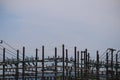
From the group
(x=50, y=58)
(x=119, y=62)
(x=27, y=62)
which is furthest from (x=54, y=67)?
(x=119, y=62)

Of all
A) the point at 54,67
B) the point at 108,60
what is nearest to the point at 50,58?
the point at 54,67

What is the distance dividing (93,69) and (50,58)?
31.6ft

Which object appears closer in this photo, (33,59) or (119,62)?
(33,59)

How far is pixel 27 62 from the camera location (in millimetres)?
32219

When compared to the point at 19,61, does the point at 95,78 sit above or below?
below

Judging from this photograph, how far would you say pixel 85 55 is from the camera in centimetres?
3309

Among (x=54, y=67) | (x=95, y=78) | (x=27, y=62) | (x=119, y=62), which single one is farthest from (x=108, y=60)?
(x=27, y=62)

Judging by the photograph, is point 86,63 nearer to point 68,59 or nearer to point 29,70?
point 68,59

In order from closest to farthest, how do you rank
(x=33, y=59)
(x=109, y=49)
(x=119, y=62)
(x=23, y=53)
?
(x=23, y=53) < (x=33, y=59) < (x=109, y=49) < (x=119, y=62)

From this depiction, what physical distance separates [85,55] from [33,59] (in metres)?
6.25

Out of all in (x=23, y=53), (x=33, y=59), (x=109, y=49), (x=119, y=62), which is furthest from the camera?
(x=119, y=62)

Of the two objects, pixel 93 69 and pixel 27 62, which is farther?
pixel 93 69

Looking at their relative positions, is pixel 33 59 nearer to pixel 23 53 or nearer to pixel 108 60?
pixel 23 53

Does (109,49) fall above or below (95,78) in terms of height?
above
